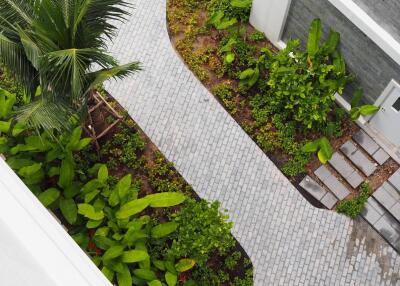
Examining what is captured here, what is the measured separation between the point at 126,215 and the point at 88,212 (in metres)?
0.61

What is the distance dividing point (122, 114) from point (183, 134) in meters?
1.23

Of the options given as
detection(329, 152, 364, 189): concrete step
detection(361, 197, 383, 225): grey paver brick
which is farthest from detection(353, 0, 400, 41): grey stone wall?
detection(361, 197, 383, 225): grey paver brick

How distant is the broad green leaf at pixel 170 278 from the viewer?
28.0 ft

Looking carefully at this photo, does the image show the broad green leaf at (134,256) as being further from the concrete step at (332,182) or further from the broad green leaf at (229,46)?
the broad green leaf at (229,46)

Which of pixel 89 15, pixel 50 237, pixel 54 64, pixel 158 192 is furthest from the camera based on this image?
pixel 158 192

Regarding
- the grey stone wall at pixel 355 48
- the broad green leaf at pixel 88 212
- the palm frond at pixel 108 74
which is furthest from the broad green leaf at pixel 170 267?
the grey stone wall at pixel 355 48

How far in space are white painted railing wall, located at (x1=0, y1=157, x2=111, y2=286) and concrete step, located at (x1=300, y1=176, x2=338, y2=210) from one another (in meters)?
5.46

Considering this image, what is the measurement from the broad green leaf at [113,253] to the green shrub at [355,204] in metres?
3.98

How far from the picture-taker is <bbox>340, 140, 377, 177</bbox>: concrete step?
32.1 ft

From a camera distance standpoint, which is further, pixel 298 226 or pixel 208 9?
pixel 208 9

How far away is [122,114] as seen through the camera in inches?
399

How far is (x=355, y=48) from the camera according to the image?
890cm

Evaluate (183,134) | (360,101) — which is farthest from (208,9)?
(360,101)

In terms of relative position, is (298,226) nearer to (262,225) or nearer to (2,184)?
(262,225)
